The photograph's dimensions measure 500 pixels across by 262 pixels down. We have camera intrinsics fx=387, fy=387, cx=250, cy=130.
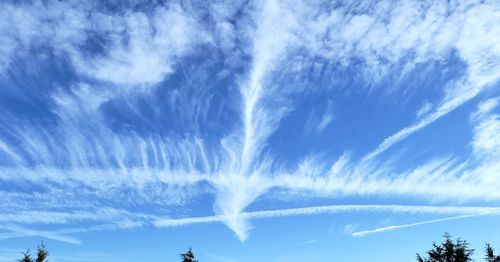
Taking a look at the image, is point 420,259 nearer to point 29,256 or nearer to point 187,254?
point 187,254

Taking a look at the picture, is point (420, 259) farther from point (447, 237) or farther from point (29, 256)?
point (29, 256)

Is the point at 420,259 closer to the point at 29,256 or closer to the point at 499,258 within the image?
the point at 499,258

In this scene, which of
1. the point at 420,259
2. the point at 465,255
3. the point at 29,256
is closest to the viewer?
the point at 29,256

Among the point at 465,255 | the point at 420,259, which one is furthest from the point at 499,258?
the point at 420,259

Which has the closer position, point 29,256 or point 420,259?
point 29,256

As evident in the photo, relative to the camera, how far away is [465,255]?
40375 mm

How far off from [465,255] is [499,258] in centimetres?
417

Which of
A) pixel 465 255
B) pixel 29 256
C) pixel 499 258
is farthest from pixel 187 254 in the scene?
pixel 499 258

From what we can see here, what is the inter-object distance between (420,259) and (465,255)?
17.0 feet

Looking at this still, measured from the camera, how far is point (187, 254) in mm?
41750

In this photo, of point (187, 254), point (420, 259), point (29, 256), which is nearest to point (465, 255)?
point (420, 259)

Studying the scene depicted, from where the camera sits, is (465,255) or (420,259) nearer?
(465,255)

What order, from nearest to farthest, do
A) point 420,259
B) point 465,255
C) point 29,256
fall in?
point 29,256 → point 465,255 → point 420,259

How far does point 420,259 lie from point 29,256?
133 ft
